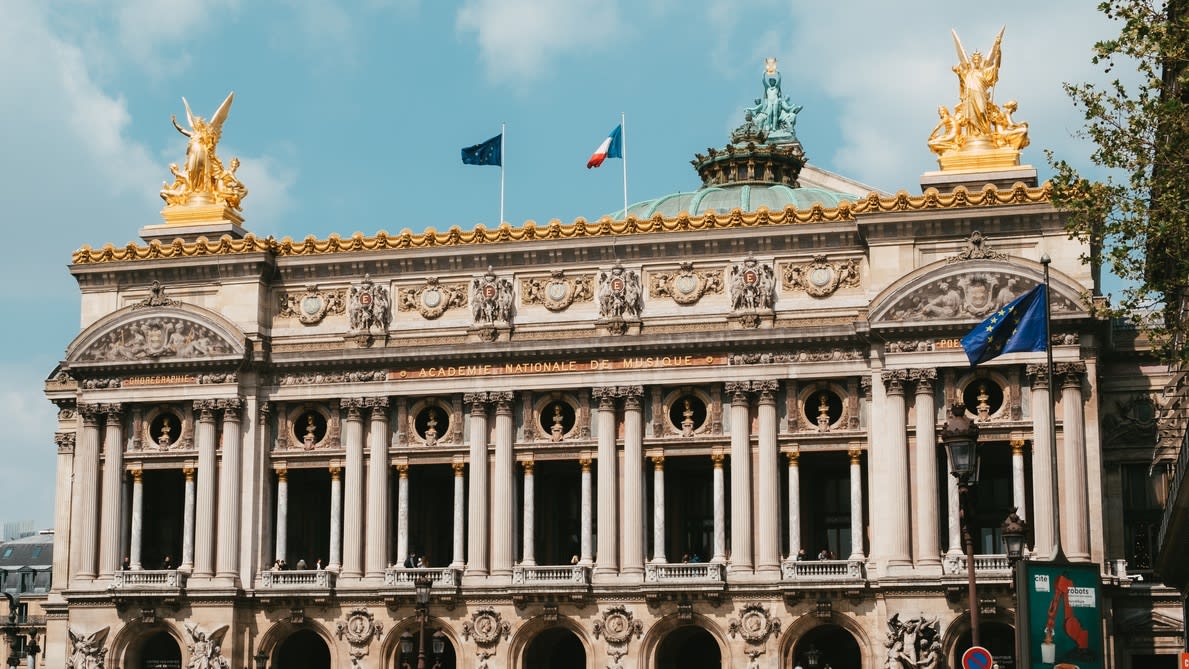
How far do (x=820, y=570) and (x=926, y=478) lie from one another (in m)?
4.54

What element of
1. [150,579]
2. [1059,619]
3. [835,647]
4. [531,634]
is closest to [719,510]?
[835,647]

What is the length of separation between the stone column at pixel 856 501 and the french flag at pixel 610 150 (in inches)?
627

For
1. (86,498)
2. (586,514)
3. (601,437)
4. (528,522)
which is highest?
(601,437)

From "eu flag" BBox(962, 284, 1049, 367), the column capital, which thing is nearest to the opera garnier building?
the column capital

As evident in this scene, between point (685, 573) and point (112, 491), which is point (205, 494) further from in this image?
point (685, 573)


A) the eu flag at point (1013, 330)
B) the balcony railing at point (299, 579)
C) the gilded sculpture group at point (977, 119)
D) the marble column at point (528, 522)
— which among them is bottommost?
the balcony railing at point (299, 579)

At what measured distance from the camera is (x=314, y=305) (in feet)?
231

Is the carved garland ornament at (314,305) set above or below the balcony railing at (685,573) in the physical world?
above

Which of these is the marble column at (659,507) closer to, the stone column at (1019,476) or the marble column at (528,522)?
the marble column at (528,522)

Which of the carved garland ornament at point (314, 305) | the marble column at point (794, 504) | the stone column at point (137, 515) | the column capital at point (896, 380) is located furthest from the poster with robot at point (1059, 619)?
the stone column at point (137, 515)

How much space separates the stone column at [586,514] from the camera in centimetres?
6619

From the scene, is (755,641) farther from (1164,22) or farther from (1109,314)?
(1164,22)

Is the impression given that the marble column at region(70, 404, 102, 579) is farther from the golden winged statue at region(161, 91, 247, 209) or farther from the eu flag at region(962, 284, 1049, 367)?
the eu flag at region(962, 284, 1049, 367)

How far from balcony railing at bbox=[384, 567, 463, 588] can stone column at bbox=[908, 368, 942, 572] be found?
1548 cm
